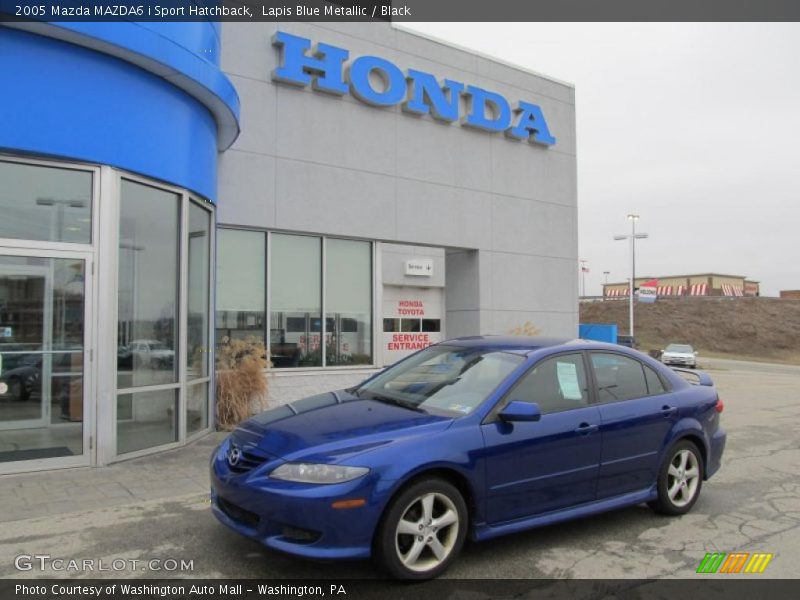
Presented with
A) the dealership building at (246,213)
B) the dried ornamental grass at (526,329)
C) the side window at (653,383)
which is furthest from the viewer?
the dried ornamental grass at (526,329)

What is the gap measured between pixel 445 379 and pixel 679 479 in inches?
91.0

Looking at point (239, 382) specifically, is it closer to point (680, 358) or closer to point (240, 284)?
point (240, 284)

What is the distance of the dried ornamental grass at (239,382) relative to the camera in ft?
30.9

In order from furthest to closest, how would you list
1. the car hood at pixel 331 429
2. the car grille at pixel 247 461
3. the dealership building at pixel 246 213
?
the dealership building at pixel 246 213 < the car grille at pixel 247 461 < the car hood at pixel 331 429

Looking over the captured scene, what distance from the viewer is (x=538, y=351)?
5191 mm

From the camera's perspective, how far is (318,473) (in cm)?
392

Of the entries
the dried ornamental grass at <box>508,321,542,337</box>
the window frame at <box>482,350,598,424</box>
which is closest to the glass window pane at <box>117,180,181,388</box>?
the window frame at <box>482,350,598,424</box>

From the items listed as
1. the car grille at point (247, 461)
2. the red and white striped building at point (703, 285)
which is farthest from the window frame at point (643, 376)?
the red and white striped building at point (703, 285)

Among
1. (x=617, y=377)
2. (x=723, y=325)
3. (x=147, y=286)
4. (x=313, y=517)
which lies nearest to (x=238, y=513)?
(x=313, y=517)

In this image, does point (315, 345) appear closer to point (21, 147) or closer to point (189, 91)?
point (189, 91)

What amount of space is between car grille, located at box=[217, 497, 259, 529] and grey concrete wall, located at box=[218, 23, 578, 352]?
260 inches

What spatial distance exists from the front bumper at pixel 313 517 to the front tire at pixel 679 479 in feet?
9.44

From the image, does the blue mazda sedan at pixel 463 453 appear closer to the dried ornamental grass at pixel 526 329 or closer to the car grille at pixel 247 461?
the car grille at pixel 247 461

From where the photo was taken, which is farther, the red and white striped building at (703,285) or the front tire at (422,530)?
the red and white striped building at (703,285)
